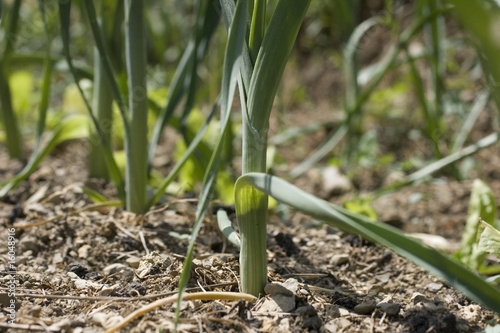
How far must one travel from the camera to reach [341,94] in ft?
11.5

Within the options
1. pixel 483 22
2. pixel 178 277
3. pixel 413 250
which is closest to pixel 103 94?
pixel 178 277

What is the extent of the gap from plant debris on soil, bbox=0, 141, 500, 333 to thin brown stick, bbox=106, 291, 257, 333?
0.05 feet

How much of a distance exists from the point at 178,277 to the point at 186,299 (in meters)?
0.11

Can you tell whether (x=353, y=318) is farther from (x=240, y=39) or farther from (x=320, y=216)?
(x=240, y=39)

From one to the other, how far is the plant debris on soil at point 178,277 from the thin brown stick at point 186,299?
0.01 metres

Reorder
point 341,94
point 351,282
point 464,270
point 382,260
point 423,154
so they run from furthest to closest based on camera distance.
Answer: point 341,94 → point 423,154 → point 382,260 → point 351,282 → point 464,270

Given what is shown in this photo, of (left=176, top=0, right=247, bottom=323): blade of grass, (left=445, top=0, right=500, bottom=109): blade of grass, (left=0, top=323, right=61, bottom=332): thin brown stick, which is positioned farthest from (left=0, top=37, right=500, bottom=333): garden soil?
(left=445, top=0, right=500, bottom=109): blade of grass

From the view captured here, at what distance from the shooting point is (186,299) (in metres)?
1.07

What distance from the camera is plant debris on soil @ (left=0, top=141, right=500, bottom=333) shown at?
1048mm

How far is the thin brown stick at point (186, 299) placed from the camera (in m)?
0.98

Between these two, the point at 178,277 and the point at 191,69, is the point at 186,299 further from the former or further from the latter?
the point at 191,69

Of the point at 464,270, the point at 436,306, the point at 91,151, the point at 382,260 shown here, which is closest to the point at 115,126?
the point at 91,151

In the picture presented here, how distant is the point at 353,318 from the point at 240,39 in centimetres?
48

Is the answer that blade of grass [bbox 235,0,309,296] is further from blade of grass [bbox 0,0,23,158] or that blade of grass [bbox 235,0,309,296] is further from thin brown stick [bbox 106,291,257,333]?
blade of grass [bbox 0,0,23,158]
